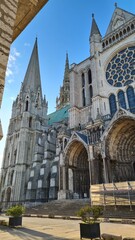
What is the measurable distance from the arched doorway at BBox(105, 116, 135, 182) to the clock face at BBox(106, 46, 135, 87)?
21.6ft

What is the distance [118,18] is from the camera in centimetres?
2847

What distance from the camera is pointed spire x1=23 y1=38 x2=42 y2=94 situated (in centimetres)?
4125

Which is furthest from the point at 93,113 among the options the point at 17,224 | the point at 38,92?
the point at 38,92

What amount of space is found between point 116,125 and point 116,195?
21.9ft

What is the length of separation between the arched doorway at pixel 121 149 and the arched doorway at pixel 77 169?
13.4 feet

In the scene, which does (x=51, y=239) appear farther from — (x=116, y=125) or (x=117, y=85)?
(x=117, y=85)

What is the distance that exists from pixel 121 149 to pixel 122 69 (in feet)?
35.8

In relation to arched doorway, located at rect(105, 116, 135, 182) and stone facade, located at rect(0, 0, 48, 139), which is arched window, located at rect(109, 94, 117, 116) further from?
stone facade, located at rect(0, 0, 48, 139)

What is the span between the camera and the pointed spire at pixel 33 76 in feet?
135

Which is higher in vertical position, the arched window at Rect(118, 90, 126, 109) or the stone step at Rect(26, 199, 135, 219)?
the arched window at Rect(118, 90, 126, 109)

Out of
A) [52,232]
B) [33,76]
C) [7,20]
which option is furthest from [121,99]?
[33,76]

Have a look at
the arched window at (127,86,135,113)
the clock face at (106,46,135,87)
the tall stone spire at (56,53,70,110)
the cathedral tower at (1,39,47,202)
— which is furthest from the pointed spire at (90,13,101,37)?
the tall stone spire at (56,53,70,110)

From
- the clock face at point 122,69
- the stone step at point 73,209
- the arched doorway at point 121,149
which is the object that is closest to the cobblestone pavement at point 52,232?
the stone step at point 73,209

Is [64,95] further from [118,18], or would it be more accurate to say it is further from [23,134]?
[118,18]
